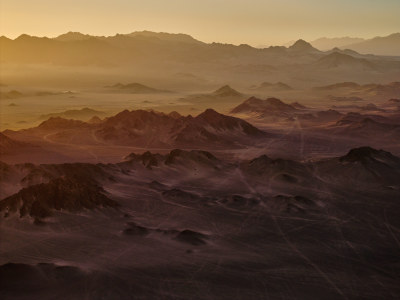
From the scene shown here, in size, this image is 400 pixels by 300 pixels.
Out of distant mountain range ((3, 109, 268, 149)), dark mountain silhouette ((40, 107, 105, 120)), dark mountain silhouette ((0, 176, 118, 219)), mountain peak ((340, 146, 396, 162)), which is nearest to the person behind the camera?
dark mountain silhouette ((0, 176, 118, 219))

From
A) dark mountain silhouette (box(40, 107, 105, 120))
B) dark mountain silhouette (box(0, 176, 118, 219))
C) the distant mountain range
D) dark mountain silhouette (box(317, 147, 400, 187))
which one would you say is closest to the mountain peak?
dark mountain silhouette (box(317, 147, 400, 187))

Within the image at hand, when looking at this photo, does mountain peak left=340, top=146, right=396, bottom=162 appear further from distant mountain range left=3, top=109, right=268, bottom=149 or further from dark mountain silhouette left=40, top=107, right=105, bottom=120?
dark mountain silhouette left=40, top=107, right=105, bottom=120

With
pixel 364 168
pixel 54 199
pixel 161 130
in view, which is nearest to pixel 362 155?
pixel 364 168

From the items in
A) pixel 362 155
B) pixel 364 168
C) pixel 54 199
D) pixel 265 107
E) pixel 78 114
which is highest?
pixel 265 107

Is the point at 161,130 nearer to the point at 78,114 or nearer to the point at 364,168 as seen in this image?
the point at 364,168

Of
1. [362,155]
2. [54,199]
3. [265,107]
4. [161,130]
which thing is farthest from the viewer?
[265,107]

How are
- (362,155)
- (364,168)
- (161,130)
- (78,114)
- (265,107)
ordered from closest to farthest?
1. (364,168)
2. (362,155)
3. (161,130)
4. (78,114)
5. (265,107)

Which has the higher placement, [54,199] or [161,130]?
[161,130]

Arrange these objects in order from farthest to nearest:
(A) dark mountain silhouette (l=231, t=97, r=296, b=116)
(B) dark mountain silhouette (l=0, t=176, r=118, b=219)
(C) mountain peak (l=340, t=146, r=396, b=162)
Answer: (A) dark mountain silhouette (l=231, t=97, r=296, b=116), (C) mountain peak (l=340, t=146, r=396, b=162), (B) dark mountain silhouette (l=0, t=176, r=118, b=219)

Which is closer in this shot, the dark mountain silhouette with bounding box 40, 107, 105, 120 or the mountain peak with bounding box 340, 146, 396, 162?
the mountain peak with bounding box 340, 146, 396, 162

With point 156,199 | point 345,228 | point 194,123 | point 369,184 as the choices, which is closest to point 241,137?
point 194,123

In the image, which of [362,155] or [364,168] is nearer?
[364,168]
